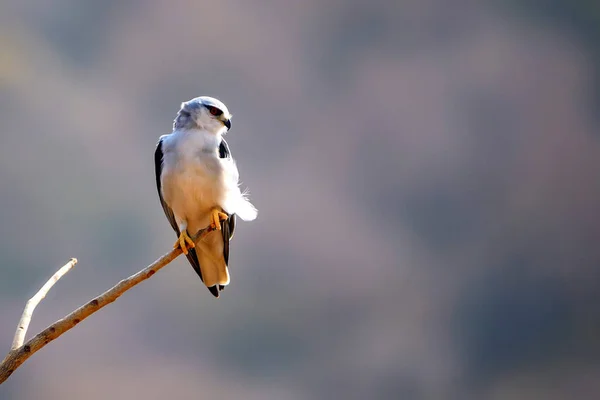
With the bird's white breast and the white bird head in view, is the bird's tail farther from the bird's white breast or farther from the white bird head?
the white bird head

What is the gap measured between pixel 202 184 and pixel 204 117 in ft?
1.22

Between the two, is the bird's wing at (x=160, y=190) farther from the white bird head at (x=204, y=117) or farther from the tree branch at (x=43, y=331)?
the tree branch at (x=43, y=331)

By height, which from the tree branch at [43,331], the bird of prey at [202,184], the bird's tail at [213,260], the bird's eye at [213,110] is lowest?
the tree branch at [43,331]

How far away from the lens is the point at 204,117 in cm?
306

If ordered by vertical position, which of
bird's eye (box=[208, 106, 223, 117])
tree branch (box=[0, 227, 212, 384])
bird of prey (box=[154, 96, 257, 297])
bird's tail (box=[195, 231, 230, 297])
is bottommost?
tree branch (box=[0, 227, 212, 384])

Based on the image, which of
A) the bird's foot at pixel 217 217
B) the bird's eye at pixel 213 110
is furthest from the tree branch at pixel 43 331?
the bird's eye at pixel 213 110

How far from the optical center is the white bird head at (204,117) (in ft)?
10.00

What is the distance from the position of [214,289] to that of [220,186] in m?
0.62

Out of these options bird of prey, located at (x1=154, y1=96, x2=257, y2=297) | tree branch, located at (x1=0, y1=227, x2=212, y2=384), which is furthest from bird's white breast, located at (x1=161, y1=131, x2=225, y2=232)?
tree branch, located at (x1=0, y1=227, x2=212, y2=384)

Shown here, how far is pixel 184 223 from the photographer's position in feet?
9.86

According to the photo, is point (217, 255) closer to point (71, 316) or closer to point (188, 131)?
point (188, 131)

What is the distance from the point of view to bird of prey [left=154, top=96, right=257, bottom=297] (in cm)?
287

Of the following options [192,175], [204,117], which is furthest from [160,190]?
[204,117]

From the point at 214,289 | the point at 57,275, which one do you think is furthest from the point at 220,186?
the point at 57,275
